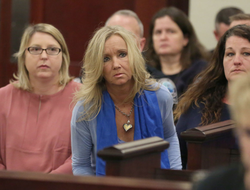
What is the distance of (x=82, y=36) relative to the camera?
4.32 metres

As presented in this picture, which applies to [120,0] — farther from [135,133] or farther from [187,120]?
[135,133]

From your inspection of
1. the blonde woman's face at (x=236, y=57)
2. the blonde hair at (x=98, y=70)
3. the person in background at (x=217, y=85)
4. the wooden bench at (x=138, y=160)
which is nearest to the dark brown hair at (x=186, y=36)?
the person in background at (x=217, y=85)

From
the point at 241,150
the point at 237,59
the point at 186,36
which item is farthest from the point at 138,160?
the point at 186,36

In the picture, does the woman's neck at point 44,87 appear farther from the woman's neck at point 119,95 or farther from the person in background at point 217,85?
the person in background at point 217,85

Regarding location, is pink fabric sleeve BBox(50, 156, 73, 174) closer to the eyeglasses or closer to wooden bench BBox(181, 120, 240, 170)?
the eyeglasses

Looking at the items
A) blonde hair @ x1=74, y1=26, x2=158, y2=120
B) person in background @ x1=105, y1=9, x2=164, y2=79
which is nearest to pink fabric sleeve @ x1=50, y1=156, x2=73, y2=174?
blonde hair @ x1=74, y1=26, x2=158, y2=120

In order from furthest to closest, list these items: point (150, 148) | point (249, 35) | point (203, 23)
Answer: point (203, 23) < point (249, 35) < point (150, 148)

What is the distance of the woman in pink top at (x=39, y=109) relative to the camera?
2.36m

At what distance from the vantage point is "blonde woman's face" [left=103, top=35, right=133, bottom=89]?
2012 mm

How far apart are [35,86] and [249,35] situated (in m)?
1.33

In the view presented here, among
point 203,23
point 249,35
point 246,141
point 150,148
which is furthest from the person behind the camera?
point 203,23

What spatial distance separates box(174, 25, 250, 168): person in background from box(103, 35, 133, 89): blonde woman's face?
0.52 metres

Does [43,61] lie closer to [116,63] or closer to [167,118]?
[116,63]

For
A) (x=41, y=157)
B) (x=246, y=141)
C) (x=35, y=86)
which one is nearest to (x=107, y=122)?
(x=41, y=157)
